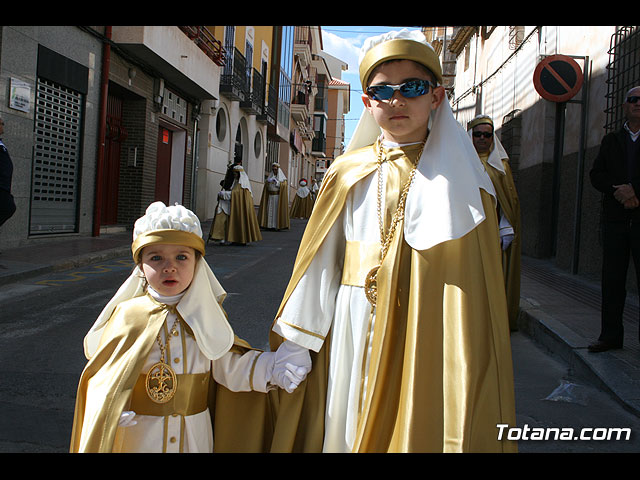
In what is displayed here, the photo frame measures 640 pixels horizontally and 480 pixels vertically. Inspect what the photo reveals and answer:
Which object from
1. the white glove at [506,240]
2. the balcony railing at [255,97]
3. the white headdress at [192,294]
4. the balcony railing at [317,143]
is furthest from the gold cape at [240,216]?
the balcony railing at [317,143]

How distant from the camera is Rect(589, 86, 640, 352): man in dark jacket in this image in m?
4.58

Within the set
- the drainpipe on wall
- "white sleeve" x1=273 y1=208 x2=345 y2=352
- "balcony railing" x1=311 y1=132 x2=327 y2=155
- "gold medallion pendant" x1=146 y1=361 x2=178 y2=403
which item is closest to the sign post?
"white sleeve" x1=273 y1=208 x2=345 y2=352

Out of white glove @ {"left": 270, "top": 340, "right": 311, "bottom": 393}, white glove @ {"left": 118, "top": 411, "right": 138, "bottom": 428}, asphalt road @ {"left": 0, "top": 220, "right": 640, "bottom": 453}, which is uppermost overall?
white glove @ {"left": 270, "top": 340, "right": 311, "bottom": 393}

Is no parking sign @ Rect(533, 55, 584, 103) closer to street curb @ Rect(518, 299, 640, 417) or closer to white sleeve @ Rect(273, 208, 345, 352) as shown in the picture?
street curb @ Rect(518, 299, 640, 417)

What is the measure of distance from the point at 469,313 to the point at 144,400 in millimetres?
1258

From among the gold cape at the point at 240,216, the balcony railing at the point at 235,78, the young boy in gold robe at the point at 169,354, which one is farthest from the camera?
the balcony railing at the point at 235,78

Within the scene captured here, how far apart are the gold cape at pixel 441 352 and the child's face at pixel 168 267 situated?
74 centimetres

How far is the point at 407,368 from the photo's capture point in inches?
84.0

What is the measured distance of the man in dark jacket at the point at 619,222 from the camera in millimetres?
4578

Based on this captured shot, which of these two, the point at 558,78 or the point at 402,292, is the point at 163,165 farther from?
Answer: the point at 402,292

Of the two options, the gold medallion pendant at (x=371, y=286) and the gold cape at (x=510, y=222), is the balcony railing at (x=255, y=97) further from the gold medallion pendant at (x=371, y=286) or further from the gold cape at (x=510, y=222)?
the gold medallion pendant at (x=371, y=286)

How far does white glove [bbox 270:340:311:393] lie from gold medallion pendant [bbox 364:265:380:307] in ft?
1.04
